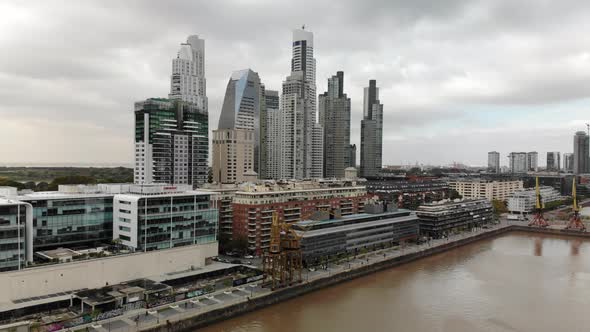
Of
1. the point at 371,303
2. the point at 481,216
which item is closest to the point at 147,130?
the point at 371,303

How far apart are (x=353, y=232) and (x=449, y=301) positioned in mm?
7172

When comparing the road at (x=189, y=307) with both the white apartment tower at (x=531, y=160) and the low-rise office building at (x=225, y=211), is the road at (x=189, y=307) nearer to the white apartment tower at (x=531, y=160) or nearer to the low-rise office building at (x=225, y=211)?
the low-rise office building at (x=225, y=211)

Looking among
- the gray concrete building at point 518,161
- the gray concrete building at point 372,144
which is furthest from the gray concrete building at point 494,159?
the gray concrete building at point 372,144

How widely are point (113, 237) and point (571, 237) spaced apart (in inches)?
1256

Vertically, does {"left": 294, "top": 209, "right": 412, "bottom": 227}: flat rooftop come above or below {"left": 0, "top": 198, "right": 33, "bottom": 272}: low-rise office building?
below

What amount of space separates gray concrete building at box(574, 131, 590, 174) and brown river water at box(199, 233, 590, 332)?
89.7m

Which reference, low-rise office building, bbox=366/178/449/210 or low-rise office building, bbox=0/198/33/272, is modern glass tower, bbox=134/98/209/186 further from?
low-rise office building, bbox=366/178/449/210

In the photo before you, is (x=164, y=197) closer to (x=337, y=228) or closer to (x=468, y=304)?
(x=337, y=228)

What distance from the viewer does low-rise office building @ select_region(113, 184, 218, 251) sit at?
15.8 m

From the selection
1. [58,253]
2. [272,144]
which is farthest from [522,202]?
[58,253]

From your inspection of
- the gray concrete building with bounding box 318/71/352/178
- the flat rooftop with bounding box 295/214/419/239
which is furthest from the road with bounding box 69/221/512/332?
the gray concrete building with bounding box 318/71/352/178

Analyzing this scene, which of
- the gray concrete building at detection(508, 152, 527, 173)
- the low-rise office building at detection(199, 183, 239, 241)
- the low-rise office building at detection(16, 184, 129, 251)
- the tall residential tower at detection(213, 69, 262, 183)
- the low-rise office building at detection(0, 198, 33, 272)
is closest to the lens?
the low-rise office building at detection(0, 198, 33, 272)

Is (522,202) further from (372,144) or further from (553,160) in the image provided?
(553,160)

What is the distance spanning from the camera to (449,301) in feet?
51.5
